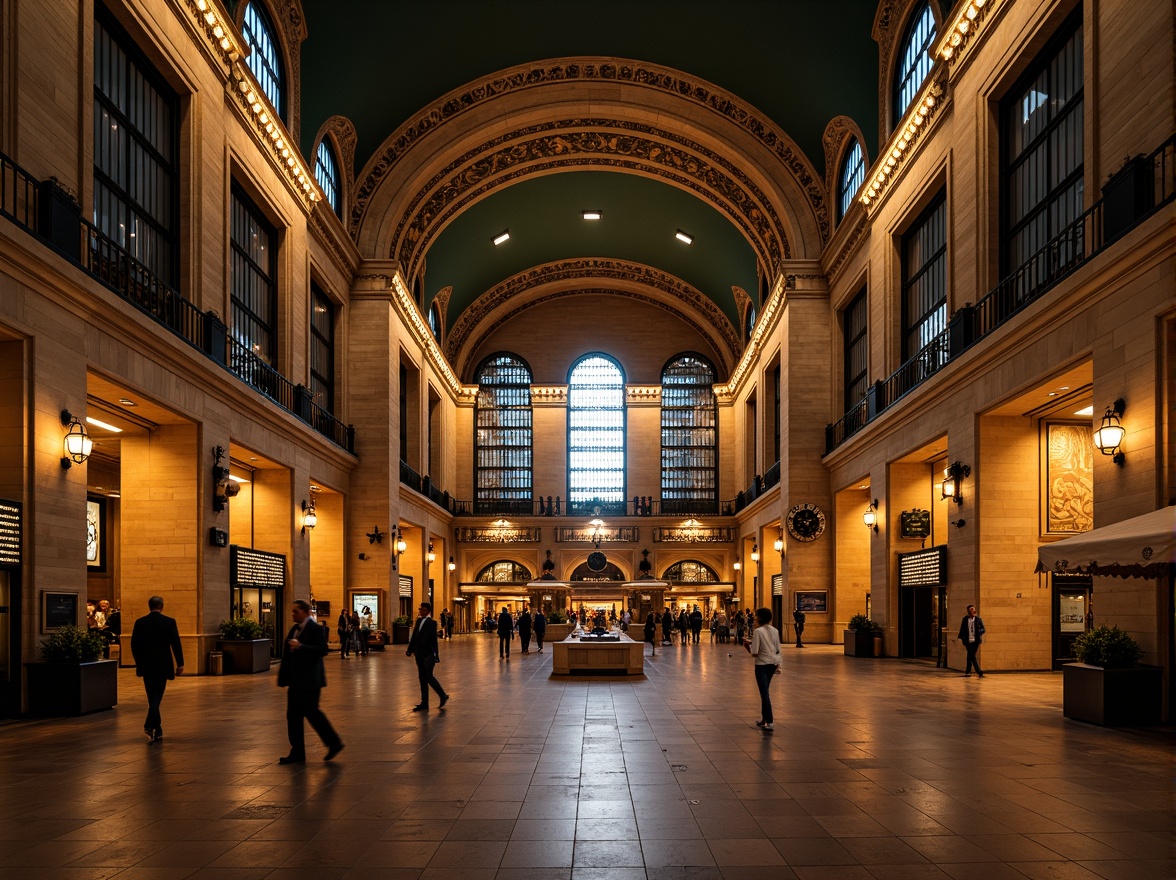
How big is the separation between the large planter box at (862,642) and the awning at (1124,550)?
13455 mm

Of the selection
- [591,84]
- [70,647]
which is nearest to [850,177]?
[591,84]

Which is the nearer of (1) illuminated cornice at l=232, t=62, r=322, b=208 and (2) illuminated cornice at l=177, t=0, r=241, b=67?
(2) illuminated cornice at l=177, t=0, r=241, b=67

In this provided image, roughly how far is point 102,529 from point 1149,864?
2325cm

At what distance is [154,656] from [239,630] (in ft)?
30.3

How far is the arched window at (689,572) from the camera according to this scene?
159 feet

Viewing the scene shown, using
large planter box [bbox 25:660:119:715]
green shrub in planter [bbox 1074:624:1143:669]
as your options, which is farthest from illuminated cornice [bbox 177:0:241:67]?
green shrub in planter [bbox 1074:624:1143:669]

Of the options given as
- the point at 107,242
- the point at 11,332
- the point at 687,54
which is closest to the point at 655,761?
the point at 11,332

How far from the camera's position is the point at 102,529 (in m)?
23.8

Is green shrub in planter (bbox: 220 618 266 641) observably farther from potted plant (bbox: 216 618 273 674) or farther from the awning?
the awning

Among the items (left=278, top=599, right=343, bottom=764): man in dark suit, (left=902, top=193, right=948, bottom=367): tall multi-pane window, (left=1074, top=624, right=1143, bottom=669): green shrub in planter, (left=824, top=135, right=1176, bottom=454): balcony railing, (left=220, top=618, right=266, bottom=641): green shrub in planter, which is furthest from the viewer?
(left=902, top=193, right=948, bottom=367): tall multi-pane window

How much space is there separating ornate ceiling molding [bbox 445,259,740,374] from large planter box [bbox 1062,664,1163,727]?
35.7 meters

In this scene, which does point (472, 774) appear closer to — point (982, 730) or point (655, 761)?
point (655, 761)

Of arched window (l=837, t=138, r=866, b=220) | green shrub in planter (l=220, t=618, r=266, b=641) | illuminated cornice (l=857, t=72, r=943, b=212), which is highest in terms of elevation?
arched window (l=837, t=138, r=866, b=220)

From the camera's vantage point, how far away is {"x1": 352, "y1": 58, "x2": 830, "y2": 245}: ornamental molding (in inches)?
1193
